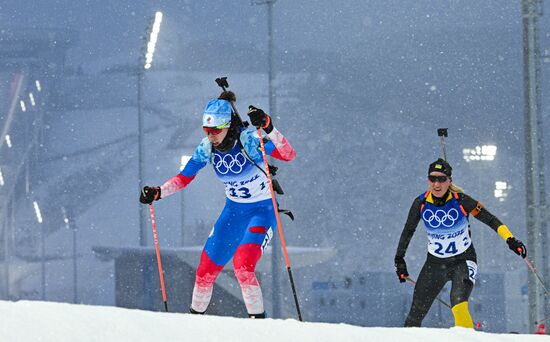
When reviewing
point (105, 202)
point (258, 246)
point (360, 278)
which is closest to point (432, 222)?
point (258, 246)

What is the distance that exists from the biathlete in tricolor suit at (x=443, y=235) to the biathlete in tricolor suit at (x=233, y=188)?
1318 mm

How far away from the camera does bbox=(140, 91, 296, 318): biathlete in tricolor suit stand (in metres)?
6.88

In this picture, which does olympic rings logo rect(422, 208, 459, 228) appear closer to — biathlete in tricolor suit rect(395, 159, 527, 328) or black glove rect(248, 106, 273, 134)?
biathlete in tricolor suit rect(395, 159, 527, 328)

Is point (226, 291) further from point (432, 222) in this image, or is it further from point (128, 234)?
point (128, 234)

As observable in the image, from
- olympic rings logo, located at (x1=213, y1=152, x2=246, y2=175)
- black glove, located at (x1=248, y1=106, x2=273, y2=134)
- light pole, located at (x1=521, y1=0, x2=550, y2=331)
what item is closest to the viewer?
black glove, located at (x1=248, y1=106, x2=273, y2=134)

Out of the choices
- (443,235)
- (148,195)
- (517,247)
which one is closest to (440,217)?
(443,235)

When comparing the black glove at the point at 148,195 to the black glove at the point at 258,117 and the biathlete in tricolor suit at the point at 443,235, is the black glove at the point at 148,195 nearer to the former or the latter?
the black glove at the point at 258,117

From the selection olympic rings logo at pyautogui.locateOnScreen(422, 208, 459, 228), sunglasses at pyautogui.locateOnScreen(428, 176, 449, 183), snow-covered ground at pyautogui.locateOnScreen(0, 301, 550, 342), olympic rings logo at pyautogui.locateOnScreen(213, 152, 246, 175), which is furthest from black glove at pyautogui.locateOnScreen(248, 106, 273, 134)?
snow-covered ground at pyautogui.locateOnScreen(0, 301, 550, 342)

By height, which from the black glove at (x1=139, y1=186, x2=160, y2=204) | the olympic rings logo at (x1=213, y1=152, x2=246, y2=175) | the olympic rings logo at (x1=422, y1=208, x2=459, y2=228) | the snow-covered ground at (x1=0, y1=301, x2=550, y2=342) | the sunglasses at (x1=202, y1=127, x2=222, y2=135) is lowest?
the snow-covered ground at (x1=0, y1=301, x2=550, y2=342)

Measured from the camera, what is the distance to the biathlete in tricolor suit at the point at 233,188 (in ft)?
22.6

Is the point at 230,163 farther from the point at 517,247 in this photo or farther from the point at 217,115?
the point at 517,247

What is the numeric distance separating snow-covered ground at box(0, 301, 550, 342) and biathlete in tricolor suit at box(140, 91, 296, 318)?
10.2ft

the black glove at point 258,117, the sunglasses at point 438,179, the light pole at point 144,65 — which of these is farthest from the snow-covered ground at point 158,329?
the light pole at point 144,65

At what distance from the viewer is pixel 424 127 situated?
15288cm
